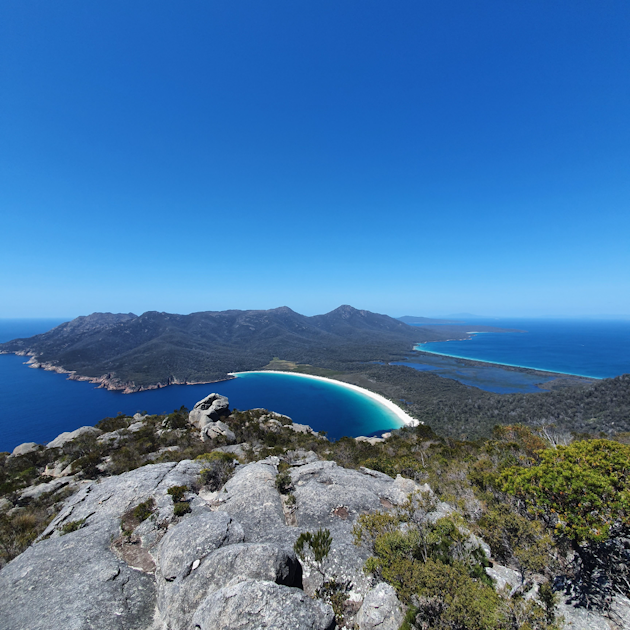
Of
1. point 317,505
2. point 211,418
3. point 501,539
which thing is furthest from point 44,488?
point 501,539

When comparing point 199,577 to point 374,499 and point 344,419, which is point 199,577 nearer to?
point 374,499

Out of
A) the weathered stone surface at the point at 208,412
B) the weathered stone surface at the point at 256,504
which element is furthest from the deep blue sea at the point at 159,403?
the weathered stone surface at the point at 256,504

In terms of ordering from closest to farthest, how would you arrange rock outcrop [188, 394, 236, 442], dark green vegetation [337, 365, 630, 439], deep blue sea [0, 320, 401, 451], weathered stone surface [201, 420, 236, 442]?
weathered stone surface [201, 420, 236, 442], rock outcrop [188, 394, 236, 442], dark green vegetation [337, 365, 630, 439], deep blue sea [0, 320, 401, 451]

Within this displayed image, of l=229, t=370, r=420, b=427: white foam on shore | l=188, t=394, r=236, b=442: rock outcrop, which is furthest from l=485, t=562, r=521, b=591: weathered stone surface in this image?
l=229, t=370, r=420, b=427: white foam on shore

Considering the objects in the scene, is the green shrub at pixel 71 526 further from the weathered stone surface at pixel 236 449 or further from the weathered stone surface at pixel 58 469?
the weathered stone surface at pixel 58 469

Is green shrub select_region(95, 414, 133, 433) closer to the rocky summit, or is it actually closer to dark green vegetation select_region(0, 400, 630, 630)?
dark green vegetation select_region(0, 400, 630, 630)

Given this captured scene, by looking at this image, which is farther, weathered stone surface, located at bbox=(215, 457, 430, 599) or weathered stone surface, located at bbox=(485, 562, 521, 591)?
weathered stone surface, located at bbox=(215, 457, 430, 599)

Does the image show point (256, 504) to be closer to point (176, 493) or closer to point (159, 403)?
point (176, 493)
